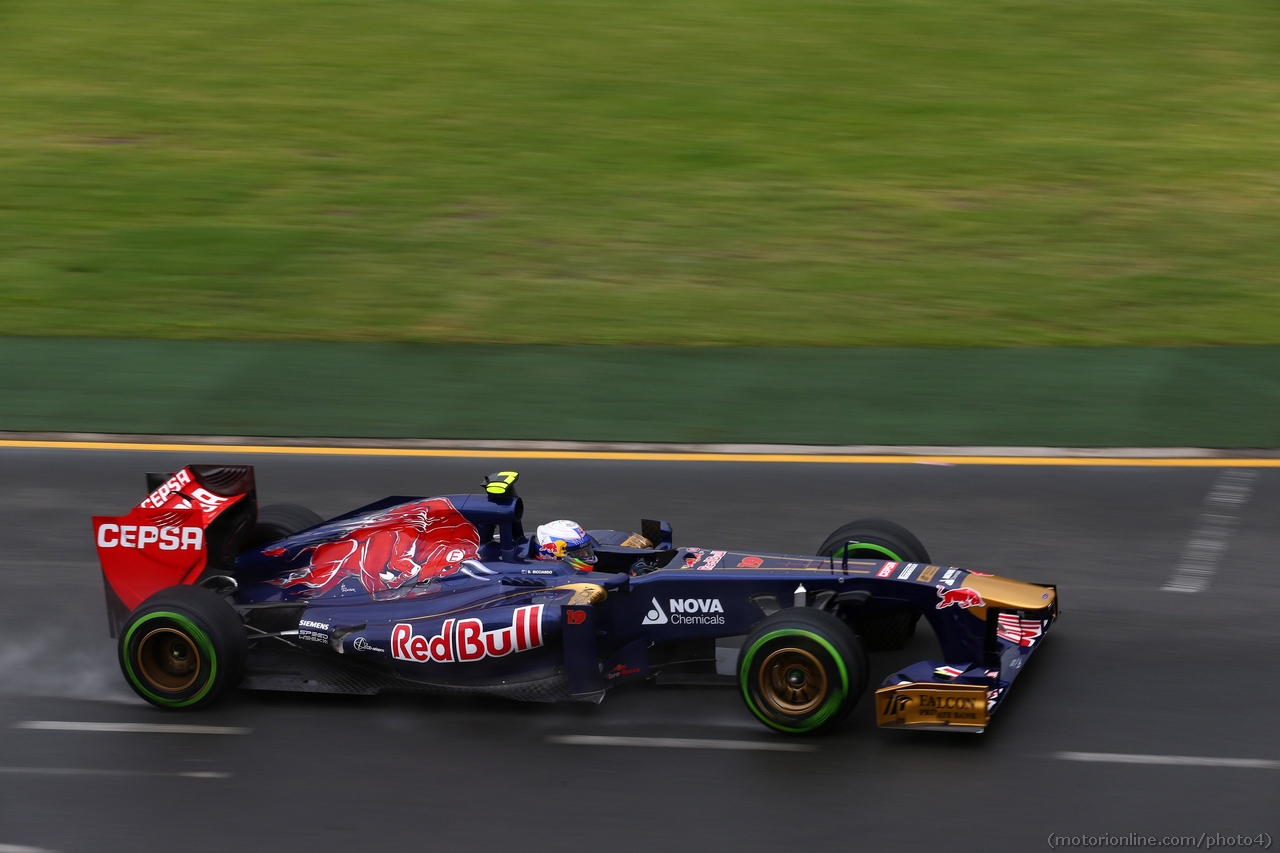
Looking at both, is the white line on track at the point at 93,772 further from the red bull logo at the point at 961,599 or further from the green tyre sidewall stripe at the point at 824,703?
the red bull logo at the point at 961,599

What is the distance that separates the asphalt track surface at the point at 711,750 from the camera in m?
7.47

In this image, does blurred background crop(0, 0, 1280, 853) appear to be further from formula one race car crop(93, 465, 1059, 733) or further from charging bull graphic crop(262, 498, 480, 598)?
charging bull graphic crop(262, 498, 480, 598)

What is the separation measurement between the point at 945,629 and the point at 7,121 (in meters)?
18.6

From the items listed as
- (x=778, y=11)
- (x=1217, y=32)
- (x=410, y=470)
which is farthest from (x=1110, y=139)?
(x=410, y=470)

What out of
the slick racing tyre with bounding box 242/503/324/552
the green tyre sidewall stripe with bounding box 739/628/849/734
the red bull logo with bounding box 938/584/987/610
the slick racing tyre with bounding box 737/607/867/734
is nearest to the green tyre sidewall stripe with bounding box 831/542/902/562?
the red bull logo with bounding box 938/584/987/610

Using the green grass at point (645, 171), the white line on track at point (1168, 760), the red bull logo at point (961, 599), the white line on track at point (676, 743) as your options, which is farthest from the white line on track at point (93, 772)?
the green grass at point (645, 171)

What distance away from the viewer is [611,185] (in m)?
19.4

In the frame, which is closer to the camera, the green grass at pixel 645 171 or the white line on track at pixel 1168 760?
the white line on track at pixel 1168 760

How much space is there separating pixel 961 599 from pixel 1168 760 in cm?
138

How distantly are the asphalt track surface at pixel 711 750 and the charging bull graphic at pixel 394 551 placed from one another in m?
0.73

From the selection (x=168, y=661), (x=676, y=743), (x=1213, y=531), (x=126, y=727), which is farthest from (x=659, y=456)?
(x=126, y=727)

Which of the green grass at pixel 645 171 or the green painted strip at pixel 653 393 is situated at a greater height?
the green grass at pixel 645 171

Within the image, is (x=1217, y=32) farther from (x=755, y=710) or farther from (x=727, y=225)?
(x=755, y=710)

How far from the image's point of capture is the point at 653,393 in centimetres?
1380
